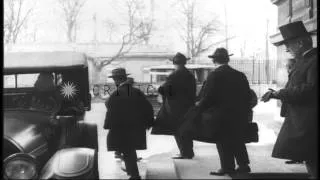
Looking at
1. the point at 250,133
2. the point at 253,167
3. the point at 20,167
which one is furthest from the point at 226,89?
the point at 20,167

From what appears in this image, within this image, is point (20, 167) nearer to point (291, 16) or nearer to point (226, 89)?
point (226, 89)

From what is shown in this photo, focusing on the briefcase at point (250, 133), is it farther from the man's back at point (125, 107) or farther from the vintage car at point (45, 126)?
the vintage car at point (45, 126)

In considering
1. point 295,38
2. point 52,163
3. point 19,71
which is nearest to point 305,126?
point 295,38

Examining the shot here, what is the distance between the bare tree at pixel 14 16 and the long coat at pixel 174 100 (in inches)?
972

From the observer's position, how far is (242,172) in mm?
6422

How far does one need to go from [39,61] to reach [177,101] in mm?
2779

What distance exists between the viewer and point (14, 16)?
111ft

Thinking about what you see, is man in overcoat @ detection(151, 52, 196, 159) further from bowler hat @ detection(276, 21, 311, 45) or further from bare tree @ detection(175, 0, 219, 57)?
bare tree @ detection(175, 0, 219, 57)

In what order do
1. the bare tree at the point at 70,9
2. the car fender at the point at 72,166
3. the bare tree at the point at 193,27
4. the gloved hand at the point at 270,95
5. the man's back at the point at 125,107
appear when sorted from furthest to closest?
the bare tree at the point at 193,27, the bare tree at the point at 70,9, the man's back at the point at 125,107, the gloved hand at the point at 270,95, the car fender at the point at 72,166

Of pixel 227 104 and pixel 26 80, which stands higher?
pixel 26 80

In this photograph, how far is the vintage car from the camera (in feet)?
14.3

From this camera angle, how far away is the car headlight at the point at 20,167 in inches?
170

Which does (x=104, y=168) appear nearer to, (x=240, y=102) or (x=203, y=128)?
(x=203, y=128)

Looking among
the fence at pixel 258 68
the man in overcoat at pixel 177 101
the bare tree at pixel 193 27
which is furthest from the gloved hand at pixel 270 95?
the bare tree at pixel 193 27
